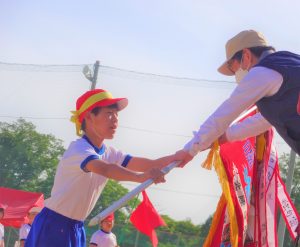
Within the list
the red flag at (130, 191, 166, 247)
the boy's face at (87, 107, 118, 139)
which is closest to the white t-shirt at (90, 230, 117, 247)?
the red flag at (130, 191, 166, 247)

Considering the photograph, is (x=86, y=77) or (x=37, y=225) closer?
(x=37, y=225)

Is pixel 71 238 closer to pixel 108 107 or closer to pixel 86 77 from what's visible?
pixel 108 107

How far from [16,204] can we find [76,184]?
13.4 metres

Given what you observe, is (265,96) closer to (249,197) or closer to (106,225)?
(249,197)

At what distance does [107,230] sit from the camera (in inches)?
417

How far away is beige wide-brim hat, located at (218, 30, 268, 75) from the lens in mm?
3889

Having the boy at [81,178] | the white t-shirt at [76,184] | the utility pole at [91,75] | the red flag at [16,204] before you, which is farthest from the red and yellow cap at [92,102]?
the utility pole at [91,75]

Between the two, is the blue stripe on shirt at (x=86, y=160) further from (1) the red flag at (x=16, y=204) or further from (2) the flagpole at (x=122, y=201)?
(1) the red flag at (x=16, y=204)

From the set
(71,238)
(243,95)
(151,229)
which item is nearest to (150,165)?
(71,238)

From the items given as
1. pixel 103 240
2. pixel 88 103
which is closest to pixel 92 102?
pixel 88 103

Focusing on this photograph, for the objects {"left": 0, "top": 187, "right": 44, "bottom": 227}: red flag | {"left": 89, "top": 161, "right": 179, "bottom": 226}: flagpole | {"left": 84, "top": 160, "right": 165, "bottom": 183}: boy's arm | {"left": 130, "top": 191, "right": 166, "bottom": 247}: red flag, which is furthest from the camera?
{"left": 0, "top": 187, "right": 44, "bottom": 227}: red flag

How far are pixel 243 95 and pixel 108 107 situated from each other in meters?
1.07

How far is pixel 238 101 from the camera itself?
354 cm

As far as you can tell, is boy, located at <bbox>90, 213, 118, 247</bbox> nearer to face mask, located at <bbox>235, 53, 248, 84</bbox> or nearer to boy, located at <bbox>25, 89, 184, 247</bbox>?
boy, located at <bbox>25, 89, 184, 247</bbox>
